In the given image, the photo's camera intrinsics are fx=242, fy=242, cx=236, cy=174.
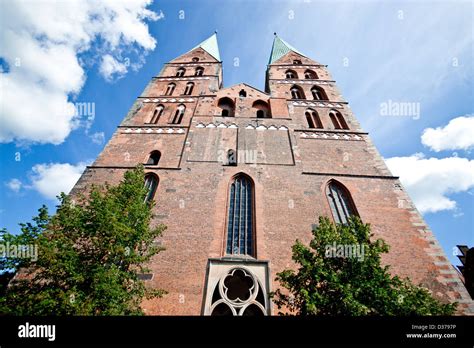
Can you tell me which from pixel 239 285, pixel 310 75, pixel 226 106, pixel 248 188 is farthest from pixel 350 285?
pixel 310 75

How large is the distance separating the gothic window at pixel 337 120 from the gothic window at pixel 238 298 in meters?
11.9

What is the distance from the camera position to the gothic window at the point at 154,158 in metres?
13.7

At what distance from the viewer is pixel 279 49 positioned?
27.1 meters

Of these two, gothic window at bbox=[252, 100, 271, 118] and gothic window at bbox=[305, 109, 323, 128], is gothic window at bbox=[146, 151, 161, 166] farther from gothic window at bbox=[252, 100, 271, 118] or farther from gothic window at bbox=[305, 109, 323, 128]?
gothic window at bbox=[305, 109, 323, 128]

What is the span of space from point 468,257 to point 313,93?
14754mm

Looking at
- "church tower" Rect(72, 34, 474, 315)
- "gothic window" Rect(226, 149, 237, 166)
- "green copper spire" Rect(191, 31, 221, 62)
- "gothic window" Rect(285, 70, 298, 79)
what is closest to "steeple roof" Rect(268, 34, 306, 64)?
"gothic window" Rect(285, 70, 298, 79)

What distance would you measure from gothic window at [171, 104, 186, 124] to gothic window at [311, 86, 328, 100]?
34.6 ft

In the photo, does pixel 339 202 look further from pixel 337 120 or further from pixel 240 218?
pixel 337 120

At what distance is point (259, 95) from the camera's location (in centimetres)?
1872

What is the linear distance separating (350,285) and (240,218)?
5.80 meters

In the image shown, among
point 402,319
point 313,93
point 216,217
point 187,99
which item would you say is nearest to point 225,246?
point 216,217

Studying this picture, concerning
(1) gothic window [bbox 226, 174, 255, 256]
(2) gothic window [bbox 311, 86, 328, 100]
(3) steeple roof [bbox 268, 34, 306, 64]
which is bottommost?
(1) gothic window [bbox 226, 174, 255, 256]

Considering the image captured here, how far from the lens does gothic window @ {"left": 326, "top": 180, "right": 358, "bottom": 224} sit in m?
10.9

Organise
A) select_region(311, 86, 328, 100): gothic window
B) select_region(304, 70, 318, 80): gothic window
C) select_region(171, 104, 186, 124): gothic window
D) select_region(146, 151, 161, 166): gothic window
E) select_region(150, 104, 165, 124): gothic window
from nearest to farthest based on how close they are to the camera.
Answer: select_region(146, 151, 161, 166): gothic window → select_region(171, 104, 186, 124): gothic window → select_region(150, 104, 165, 124): gothic window → select_region(311, 86, 328, 100): gothic window → select_region(304, 70, 318, 80): gothic window
